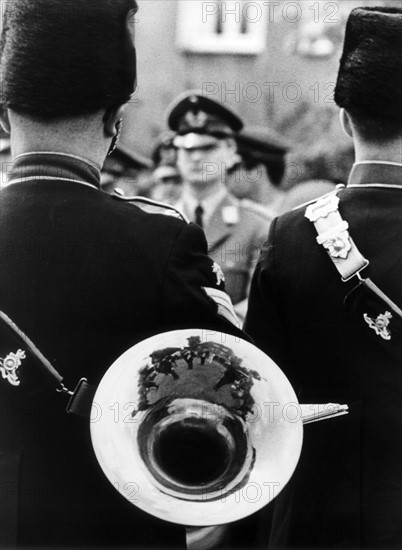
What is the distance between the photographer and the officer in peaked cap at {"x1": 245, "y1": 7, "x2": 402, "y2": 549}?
2.19m

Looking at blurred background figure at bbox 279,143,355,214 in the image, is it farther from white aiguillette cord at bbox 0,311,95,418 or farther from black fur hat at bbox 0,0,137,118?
white aiguillette cord at bbox 0,311,95,418

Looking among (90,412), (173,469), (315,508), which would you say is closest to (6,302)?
(90,412)

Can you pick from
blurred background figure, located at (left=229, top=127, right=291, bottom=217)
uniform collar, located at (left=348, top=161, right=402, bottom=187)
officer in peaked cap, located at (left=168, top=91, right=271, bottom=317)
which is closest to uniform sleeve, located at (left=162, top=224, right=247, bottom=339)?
uniform collar, located at (left=348, top=161, right=402, bottom=187)

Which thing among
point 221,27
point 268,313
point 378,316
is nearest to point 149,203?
point 268,313

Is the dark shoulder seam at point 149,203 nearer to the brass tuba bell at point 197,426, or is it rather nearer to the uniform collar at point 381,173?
the brass tuba bell at point 197,426

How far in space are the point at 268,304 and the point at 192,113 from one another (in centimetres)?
255

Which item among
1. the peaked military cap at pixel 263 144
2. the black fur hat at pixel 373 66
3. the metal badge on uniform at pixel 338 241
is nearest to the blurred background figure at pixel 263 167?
the peaked military cap at pixel 263 144

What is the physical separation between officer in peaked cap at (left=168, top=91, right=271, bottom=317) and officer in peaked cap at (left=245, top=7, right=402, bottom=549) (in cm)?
199

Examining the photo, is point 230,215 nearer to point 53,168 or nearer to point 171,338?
point 53,168

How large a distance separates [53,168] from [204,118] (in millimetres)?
2891

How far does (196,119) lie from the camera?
4.78m

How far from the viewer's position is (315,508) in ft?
7.49

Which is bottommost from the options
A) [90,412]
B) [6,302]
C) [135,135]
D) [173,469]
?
[135,135]

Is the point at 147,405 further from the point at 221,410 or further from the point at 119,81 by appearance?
the point at 119,81
